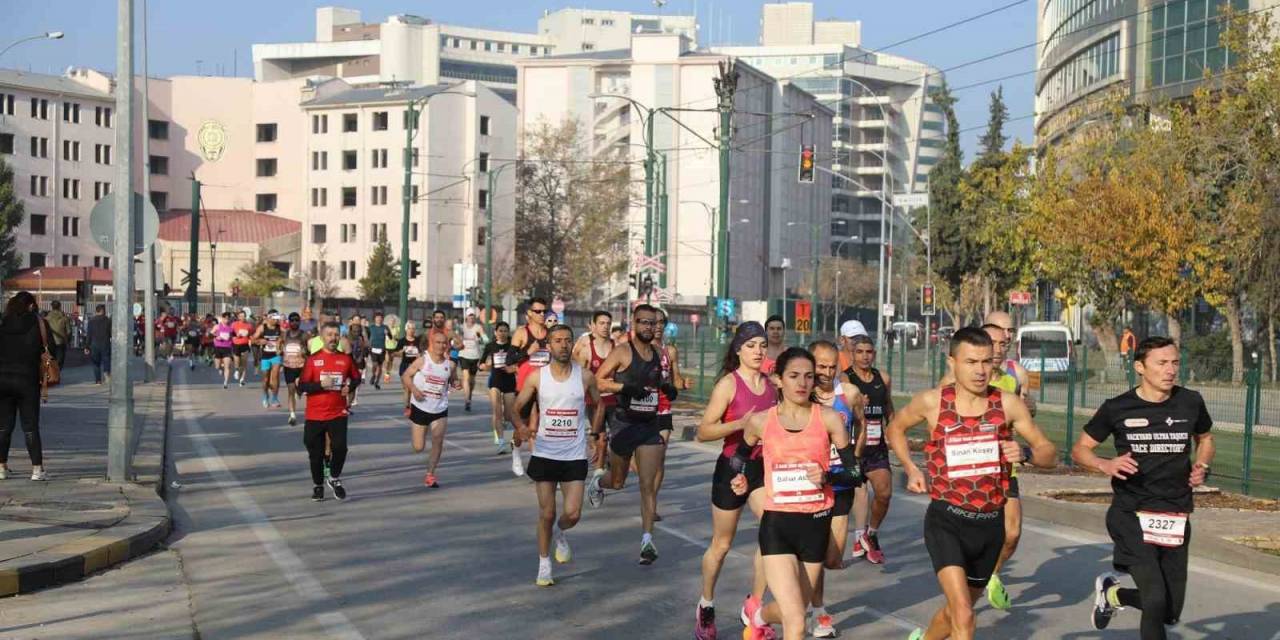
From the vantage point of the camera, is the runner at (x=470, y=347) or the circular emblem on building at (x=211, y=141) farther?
the circular emblem on building at (x=211, y=141)

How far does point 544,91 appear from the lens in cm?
10781

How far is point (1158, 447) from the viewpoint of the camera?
7.77 metres

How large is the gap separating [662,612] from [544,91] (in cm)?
10004

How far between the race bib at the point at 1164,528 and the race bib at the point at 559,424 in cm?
410

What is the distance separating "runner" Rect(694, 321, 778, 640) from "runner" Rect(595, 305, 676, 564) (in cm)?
230

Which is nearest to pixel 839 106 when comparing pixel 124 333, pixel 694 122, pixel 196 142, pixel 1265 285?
pixel 694 122

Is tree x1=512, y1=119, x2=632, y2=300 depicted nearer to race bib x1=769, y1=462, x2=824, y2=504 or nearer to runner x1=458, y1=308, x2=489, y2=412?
runner x1=458, y1=308, x2=489, y2=412

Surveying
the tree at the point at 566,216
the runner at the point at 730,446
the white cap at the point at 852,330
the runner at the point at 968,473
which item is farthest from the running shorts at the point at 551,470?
the tree at the point at 566,216

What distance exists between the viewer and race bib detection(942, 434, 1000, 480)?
721cm

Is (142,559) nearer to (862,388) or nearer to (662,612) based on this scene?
(662,612)

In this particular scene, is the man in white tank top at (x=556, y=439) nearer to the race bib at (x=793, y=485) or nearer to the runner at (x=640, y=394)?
the runner at (x=640, y=394)

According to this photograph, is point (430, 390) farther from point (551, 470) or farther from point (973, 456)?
point (973, 456)

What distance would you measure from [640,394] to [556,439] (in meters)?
1.33

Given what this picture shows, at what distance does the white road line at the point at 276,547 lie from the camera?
8969 millimetres
